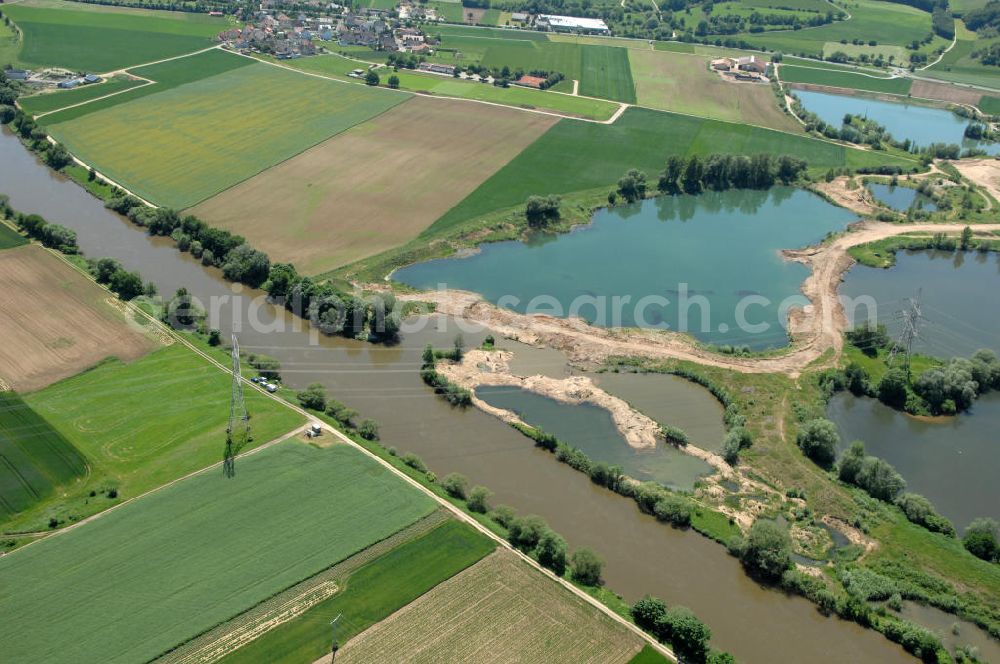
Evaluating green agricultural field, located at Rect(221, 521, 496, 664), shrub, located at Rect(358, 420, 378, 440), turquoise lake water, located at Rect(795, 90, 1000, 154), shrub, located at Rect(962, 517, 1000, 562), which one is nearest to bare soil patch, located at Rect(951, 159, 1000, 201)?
turquoise lake water, located at Rect(795, 90, 1000, 154)

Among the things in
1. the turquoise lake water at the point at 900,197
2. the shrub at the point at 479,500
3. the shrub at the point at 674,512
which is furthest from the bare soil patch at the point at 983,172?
the shrub at the point at 479,500

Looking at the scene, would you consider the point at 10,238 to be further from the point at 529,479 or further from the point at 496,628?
the point at 496,628

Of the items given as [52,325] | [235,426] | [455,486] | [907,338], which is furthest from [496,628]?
[52,325]

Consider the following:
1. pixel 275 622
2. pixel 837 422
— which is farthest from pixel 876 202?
pixel 275 622

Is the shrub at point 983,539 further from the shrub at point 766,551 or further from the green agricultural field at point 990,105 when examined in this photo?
the green agricultural field at point 990,105

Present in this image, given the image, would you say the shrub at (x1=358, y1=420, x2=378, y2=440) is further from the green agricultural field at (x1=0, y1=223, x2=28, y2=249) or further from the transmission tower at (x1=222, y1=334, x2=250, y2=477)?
the green agricultural field at (x1=0, y1=223, x2=28, y2=249)
